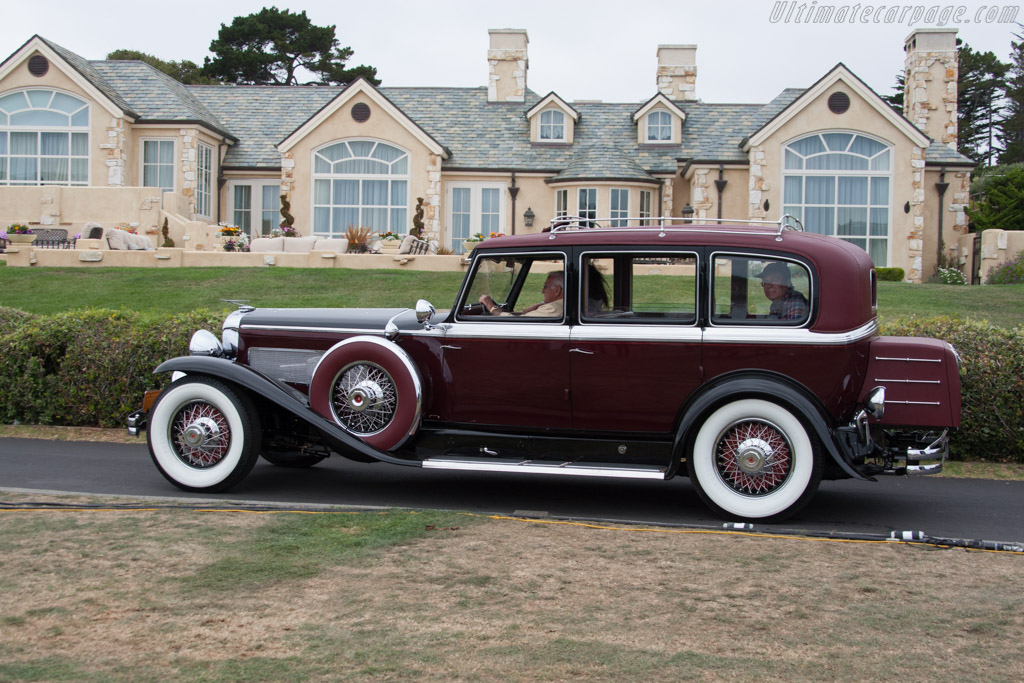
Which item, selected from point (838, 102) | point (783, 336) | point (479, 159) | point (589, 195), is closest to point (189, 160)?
point (479, 159)

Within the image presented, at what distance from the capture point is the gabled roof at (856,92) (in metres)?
26.0

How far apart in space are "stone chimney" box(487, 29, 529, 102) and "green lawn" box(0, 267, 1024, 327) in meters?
13.1

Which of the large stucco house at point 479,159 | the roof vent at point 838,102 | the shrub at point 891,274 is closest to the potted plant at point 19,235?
the large stucco house at point 479,159

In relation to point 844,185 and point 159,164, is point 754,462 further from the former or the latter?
point 159,164

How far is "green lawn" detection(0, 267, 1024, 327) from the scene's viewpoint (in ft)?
55.2

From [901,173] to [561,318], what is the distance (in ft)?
76.3

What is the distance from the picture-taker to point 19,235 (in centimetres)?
2264

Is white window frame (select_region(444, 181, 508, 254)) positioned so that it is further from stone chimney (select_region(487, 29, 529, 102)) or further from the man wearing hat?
the man wearing hat

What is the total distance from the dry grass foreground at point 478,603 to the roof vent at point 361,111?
2353 cm

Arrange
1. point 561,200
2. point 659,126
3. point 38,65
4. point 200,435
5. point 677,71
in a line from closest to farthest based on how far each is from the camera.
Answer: point 200,435 < point 38,65 < point 561,200 < point 659,126 < point 677,71

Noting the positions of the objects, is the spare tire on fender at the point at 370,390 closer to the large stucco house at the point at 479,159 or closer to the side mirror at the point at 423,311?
the side mirror at the point at 423,311

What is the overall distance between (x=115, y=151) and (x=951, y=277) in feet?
79.7

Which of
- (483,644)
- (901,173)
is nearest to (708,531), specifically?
(483,644)

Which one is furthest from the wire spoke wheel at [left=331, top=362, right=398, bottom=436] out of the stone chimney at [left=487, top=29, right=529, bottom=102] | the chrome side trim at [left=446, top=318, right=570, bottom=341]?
the stone chimney at [left=487, top=29, right=529, bottom=102]
